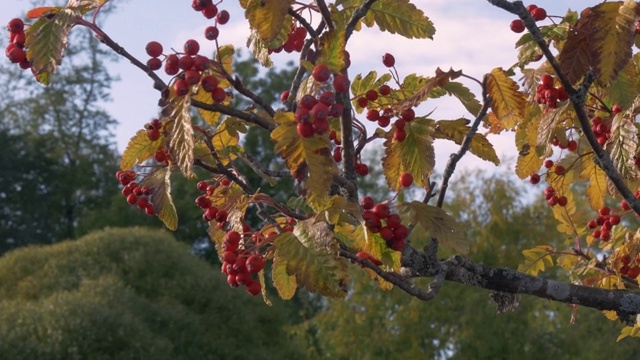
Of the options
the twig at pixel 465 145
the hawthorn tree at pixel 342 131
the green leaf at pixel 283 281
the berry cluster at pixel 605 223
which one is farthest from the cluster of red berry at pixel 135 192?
the berry cluster at pixel 605 223

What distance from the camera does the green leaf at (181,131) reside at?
2650 mm

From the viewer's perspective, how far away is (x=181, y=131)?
2688mm

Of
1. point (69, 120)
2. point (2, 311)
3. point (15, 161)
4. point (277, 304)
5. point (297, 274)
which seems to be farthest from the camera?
point (69, 120)

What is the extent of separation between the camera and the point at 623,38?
121 inches

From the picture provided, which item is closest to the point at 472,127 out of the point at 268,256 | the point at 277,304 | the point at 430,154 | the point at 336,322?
the point at 430,154

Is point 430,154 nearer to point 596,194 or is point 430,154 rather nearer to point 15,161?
point 596,194

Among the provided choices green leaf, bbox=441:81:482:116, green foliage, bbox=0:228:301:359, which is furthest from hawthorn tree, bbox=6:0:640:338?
green foliage, bbox=0:228:301:359

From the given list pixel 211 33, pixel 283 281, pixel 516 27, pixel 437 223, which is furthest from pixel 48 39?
pixel 516 27

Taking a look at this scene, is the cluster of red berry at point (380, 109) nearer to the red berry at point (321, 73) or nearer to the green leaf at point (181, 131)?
the red berry at point (321, 73)

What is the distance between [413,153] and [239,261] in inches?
25.0

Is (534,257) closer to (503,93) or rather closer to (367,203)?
(503,93)

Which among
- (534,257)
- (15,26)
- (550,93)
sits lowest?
(15,26)

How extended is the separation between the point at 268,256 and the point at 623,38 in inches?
→ 48.2

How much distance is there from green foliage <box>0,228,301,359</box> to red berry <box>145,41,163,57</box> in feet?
61.8
